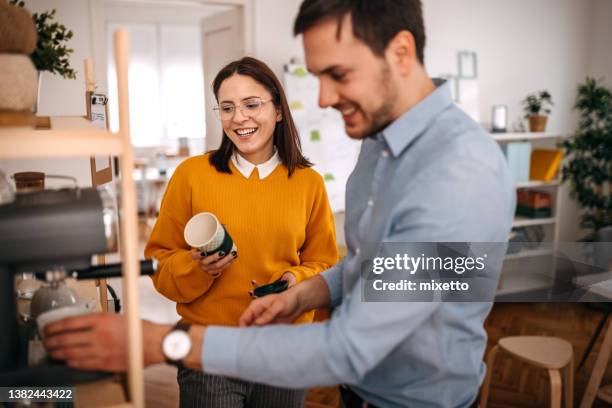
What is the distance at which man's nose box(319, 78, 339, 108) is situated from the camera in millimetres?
1015

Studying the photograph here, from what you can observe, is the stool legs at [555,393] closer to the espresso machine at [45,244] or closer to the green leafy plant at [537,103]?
the espresso machine at [45,244]

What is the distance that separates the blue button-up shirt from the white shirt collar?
0.61 metres

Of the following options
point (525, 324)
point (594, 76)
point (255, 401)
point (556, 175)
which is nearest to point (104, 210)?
point (255, 401)

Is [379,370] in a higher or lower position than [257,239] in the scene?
lower

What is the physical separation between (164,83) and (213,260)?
832 centimetres

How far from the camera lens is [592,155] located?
15.0 ft

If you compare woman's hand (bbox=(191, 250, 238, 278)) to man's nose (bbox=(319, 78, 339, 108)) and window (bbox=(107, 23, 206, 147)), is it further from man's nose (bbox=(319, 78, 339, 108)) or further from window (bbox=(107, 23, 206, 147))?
window (bbox=(107, 23, 206, 147))

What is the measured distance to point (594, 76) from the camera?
16.5 feet

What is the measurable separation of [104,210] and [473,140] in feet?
2.12

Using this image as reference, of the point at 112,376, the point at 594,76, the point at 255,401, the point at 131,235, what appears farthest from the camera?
the point at 594,76

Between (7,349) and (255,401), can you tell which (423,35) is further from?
(255,401)

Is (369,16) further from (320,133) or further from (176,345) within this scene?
(320,133)

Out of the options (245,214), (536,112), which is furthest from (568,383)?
(536,112)

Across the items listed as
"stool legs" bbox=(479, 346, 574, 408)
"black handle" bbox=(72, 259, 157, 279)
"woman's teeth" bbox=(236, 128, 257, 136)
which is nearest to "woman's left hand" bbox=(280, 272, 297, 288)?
"woman's teeth" bbox=(236, 128, 257, 136)
